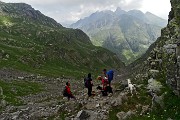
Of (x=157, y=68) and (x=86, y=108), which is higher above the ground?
(x=157, y=68)

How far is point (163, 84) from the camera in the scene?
4009 centimetres

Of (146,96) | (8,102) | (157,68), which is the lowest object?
(8,102)

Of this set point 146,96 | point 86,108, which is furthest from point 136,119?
point 86,108

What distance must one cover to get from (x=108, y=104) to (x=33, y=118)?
10544 millimetres

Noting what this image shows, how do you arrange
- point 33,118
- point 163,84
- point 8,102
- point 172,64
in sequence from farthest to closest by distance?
point 8,102
point 33,118
point 163,84
point 172,64

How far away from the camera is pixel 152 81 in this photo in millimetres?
42469

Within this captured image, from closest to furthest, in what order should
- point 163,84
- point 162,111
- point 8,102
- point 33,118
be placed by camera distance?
1. point 162,111
2. point 163,84
3. point 33,118
4. point 8,102

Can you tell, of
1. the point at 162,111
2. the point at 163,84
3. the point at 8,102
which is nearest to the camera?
the point at 162,111

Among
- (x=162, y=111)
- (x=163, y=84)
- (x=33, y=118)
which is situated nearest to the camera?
(x=162, y=111)

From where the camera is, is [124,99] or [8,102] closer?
[124,99]

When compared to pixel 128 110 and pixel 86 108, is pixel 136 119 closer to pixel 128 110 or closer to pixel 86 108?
pixel 128 110

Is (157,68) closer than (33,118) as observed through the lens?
No

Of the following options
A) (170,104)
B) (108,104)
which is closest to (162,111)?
(170,104)

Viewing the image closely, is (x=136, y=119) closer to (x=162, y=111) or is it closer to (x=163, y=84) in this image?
(x=162, y=111)
